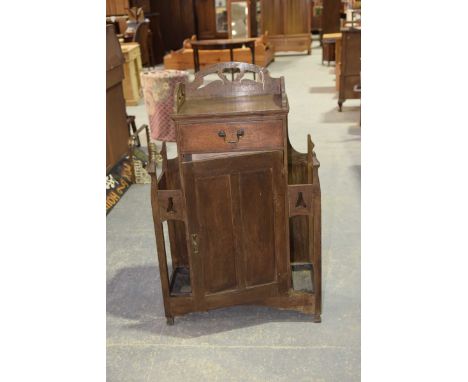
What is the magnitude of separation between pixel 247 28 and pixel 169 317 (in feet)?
32.8

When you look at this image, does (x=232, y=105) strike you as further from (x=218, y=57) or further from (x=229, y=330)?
(x=218, y=57)

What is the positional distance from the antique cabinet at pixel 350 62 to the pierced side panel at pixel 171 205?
4.39 meters

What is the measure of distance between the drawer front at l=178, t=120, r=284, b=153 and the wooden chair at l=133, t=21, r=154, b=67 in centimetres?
790

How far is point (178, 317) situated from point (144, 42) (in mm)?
8607

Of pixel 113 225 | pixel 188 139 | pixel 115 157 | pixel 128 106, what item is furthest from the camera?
pixel 128 106

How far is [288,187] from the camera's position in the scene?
7.32 feet

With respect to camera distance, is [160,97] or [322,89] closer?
[160,97]

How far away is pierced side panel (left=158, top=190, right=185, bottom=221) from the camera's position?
88.7 inches

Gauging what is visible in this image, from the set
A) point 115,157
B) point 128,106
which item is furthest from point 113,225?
point 128,106

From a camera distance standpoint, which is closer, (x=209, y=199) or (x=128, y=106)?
(x=209, y=199)

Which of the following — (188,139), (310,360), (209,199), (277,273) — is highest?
(188,139)

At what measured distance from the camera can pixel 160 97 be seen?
15.9ft

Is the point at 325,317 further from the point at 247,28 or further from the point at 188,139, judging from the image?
the point at 247,28

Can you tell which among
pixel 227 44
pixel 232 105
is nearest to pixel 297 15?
pixel 227 44
